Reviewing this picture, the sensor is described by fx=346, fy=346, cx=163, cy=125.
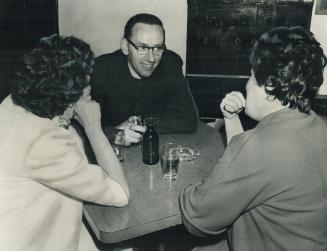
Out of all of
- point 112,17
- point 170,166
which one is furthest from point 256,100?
point 112,17

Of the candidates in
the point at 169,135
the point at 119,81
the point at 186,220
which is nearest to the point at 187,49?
the point at 119,81

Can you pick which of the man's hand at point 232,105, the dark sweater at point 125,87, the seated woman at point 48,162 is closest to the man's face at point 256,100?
the man's hand at point 232,105

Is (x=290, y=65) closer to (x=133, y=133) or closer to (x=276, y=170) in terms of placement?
(x=276, y=170)

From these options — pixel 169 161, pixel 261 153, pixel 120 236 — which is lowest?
pixel 120 236

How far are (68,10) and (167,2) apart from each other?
1186mm

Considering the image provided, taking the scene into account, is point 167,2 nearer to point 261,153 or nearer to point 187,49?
point 187,49

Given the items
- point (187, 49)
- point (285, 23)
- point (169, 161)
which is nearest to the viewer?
point (169, 161)

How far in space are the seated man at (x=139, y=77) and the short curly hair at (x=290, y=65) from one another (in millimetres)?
1032

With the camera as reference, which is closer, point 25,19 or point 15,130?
point 15,130

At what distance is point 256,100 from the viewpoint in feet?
4.39

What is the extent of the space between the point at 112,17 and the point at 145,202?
326 centimetres

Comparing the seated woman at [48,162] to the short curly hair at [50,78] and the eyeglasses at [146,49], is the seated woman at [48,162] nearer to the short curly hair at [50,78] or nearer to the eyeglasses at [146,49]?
the short curly hair at [50,78]

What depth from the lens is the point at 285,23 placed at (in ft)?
12.2

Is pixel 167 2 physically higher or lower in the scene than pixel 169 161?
higher
